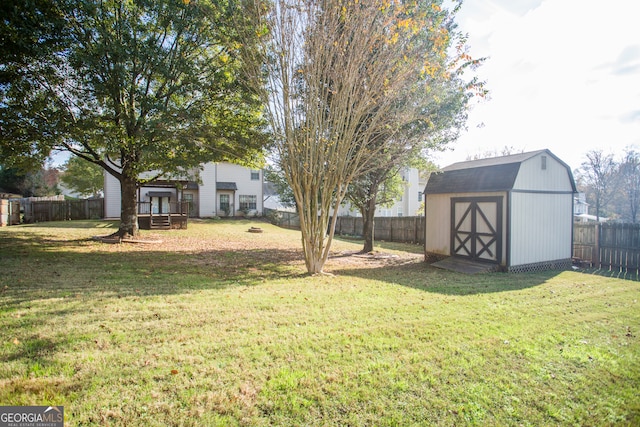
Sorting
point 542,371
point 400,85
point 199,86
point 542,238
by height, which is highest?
point 199,86

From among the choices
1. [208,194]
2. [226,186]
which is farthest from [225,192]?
[208,194]

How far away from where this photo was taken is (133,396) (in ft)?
8.96

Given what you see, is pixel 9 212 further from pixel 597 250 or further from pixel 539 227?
pixel 597 250

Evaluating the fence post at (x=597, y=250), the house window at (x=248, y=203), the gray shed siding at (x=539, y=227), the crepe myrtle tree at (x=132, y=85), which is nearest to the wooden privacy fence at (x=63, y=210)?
the house window at (x=248, y=203)

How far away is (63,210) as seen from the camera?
2359cm

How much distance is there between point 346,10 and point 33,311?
8151mm

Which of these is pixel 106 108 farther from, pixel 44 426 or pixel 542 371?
pixel 542 371

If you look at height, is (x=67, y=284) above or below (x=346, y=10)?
below

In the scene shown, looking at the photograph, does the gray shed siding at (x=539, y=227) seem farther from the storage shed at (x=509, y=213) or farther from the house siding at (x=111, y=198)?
the house siding at (x=111, y=198)

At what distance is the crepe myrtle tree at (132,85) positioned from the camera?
9.09 meters

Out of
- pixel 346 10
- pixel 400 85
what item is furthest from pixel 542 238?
pixel 346 10

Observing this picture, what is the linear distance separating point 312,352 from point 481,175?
9.27 m

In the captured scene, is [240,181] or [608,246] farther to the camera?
[240,181]

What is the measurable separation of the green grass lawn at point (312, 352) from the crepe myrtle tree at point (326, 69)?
9.37ft
